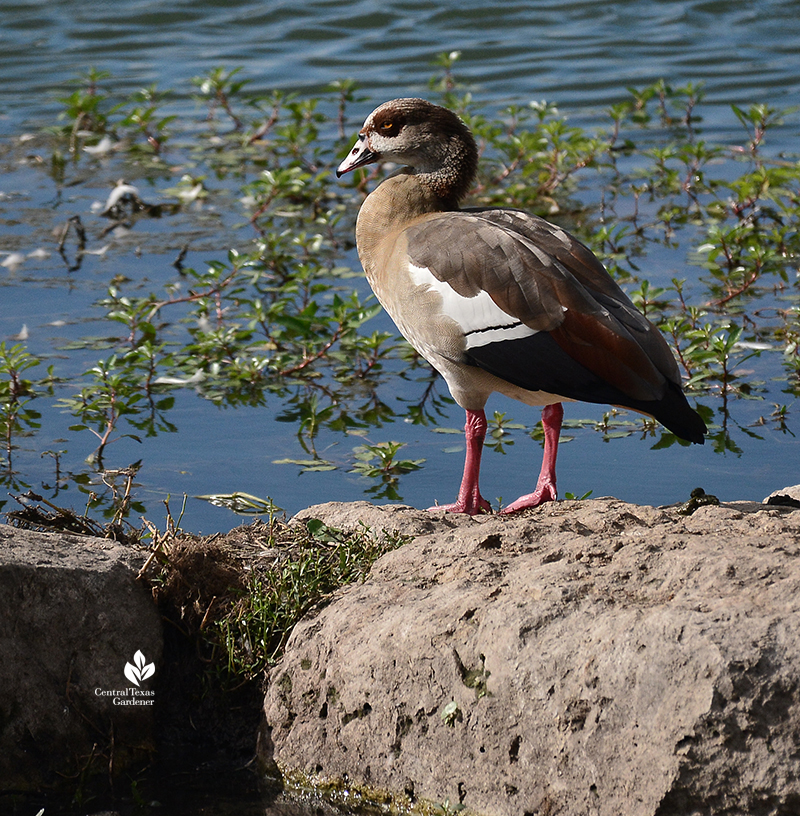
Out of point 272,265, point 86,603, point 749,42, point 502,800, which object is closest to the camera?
point 502,800

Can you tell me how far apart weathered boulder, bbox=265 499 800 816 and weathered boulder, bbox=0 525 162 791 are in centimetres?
45

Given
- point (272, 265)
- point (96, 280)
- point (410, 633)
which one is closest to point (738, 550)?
point (410, 633)

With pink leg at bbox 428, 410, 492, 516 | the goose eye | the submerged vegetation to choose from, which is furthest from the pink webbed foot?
the goose eye

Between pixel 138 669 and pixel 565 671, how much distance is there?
1.40 m

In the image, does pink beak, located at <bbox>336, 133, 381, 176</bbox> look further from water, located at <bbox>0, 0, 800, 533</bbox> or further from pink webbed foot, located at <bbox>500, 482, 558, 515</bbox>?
pink webbed foot, located at <bbox>500, 482, 558, 515</bbox>

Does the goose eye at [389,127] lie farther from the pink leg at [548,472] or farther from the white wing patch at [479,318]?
the pink leg at [548,472]

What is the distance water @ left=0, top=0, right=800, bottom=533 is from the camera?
18.2 ft

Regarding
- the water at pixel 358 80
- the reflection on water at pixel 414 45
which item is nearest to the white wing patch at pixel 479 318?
the water at pixel 358 80

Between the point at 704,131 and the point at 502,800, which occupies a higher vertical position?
the point at 704,131

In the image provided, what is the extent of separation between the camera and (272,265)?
782 cm

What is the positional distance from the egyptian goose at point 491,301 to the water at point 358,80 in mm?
850

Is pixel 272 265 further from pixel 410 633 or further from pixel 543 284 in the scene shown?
pixel 410 633

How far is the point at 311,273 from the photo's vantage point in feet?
25.7

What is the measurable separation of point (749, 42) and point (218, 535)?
11376 mm
